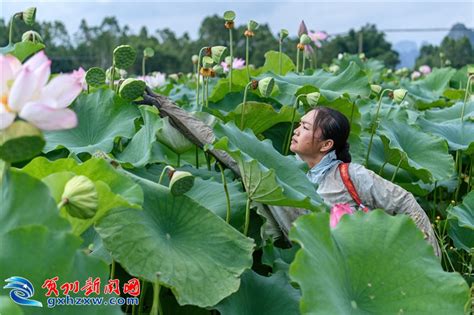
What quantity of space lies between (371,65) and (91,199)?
4.97m

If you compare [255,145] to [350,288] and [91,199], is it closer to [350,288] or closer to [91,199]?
[350,288]

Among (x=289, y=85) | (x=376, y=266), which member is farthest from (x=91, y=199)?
(x=289, y=85)

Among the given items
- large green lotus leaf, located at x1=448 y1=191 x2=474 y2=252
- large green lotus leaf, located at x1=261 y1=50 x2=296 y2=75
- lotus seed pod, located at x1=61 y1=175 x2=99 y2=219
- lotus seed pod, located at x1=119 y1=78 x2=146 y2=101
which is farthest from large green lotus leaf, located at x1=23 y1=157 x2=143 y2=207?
large green lotus leaf, located at x1=261 y1=50 x2=296 y2=75

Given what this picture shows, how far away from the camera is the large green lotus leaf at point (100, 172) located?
1170 millimetres

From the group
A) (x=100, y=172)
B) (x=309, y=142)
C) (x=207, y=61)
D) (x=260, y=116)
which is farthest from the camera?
(x=260, y=116)

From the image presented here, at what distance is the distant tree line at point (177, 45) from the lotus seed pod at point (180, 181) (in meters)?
15.6

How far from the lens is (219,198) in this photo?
1.52 m

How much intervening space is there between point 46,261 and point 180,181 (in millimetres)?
354

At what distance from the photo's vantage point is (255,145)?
166 centimetres

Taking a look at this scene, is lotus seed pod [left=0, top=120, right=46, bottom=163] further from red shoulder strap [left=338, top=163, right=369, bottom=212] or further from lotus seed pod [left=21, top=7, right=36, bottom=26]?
lotus seed pod [left=21, top=7, right=36, bottom=26]

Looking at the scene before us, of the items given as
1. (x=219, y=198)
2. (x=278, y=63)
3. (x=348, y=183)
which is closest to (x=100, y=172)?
(x=219, y=198)

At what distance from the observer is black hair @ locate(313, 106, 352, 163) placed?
6.21 ft

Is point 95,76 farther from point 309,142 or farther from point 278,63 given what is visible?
point 278,63

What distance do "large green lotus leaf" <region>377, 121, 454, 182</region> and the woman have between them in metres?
0.28
